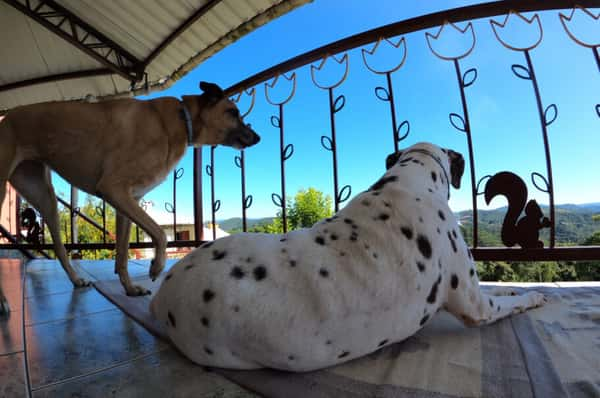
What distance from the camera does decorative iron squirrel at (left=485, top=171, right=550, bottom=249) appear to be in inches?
82.6

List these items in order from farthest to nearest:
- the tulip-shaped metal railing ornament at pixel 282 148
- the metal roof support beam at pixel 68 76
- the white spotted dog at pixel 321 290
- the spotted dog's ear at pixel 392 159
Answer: the metal roof support beam at pixel 68 76, the tulip-shaped metal railing ornament at pixel 282 148, the spotted dog's ear at pixel 392 159, the white spotted dog at pixel 321 290

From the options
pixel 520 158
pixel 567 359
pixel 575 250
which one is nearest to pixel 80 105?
pixel 567 359

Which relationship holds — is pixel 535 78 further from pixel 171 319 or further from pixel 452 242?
pixel 171 319

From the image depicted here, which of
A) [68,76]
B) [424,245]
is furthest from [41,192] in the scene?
[68,76]

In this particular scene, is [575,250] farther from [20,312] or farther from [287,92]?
[20,312]

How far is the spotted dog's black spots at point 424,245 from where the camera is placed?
40.8 inches

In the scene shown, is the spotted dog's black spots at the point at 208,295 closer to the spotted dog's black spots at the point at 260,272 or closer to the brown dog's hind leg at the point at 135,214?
the spotted dog's black spots at the point at 260,272

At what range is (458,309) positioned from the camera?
1.13 m

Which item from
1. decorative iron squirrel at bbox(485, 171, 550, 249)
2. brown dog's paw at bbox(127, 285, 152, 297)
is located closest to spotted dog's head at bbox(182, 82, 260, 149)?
brown dog's paw at bbox(127, 285, 152, 297)

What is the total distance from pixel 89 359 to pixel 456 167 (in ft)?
6.80

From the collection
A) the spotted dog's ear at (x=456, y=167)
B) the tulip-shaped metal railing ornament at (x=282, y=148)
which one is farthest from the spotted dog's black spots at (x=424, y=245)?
the tulip-shaped metal railing ornament at (x=282, y=148)

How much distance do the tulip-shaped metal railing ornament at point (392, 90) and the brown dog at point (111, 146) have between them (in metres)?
1.67

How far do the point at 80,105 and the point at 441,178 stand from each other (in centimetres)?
226

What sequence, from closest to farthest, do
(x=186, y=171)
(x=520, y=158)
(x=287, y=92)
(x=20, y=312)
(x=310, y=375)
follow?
(x=310, y=375) < (x=20, y=312) < (x=520, y=158) < (x=287, y=92) < (x=186, y=171)
